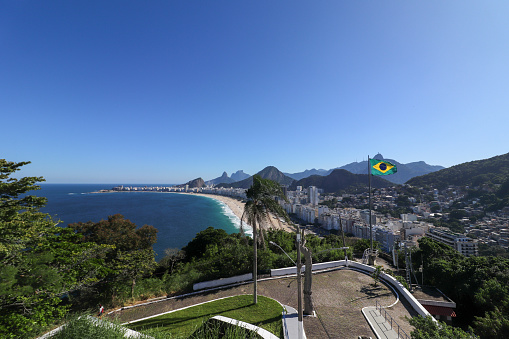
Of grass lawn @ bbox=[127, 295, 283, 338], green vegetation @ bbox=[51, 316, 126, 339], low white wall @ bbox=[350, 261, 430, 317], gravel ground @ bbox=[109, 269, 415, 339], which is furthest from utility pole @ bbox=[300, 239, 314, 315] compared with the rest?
green vegetation @ bbox=[51, 316, 126, 339]

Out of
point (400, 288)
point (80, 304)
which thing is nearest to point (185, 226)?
point (80, 304)

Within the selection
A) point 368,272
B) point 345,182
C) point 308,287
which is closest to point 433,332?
point 308,287

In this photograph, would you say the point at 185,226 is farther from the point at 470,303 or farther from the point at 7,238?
the point at 470,303

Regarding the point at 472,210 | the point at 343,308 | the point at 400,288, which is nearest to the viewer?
the point at 343,308

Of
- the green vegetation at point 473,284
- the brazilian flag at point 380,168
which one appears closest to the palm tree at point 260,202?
the brazilian flag at point 380,168

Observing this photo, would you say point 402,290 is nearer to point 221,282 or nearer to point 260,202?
point 260,202

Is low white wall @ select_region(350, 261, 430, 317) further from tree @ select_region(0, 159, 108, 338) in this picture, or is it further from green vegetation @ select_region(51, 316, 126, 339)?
tree @ select_region(0, 159, 108, 338)
